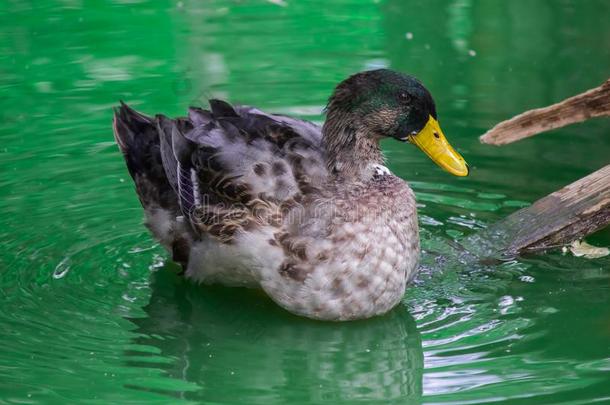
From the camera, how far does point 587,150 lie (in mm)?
8086

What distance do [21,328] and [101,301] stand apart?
0.49 meters

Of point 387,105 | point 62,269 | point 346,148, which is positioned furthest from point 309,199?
point 62,269

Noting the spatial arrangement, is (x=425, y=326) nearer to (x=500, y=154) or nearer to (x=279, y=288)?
(x=279, y=288)

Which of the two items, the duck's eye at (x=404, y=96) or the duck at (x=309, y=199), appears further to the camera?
the duck's eye at (x=404, y=96)

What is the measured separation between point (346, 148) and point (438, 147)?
0.50 metres

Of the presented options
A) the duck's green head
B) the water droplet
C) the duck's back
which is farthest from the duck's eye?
the water droplet

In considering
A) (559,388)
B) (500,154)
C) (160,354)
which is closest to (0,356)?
(160,354)

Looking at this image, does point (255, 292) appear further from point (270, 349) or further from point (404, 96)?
point (404, 96)

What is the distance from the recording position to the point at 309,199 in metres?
5.83

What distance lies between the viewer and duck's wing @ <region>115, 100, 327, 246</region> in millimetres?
5879

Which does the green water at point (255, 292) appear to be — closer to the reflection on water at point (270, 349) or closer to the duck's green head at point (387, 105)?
the reflection on water at point (270, 349)

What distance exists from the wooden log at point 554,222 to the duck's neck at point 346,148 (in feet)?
3.27

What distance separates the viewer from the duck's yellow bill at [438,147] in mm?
6113

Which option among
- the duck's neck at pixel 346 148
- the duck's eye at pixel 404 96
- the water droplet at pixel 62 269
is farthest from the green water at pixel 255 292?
the duck's eye at pixel 404 96
